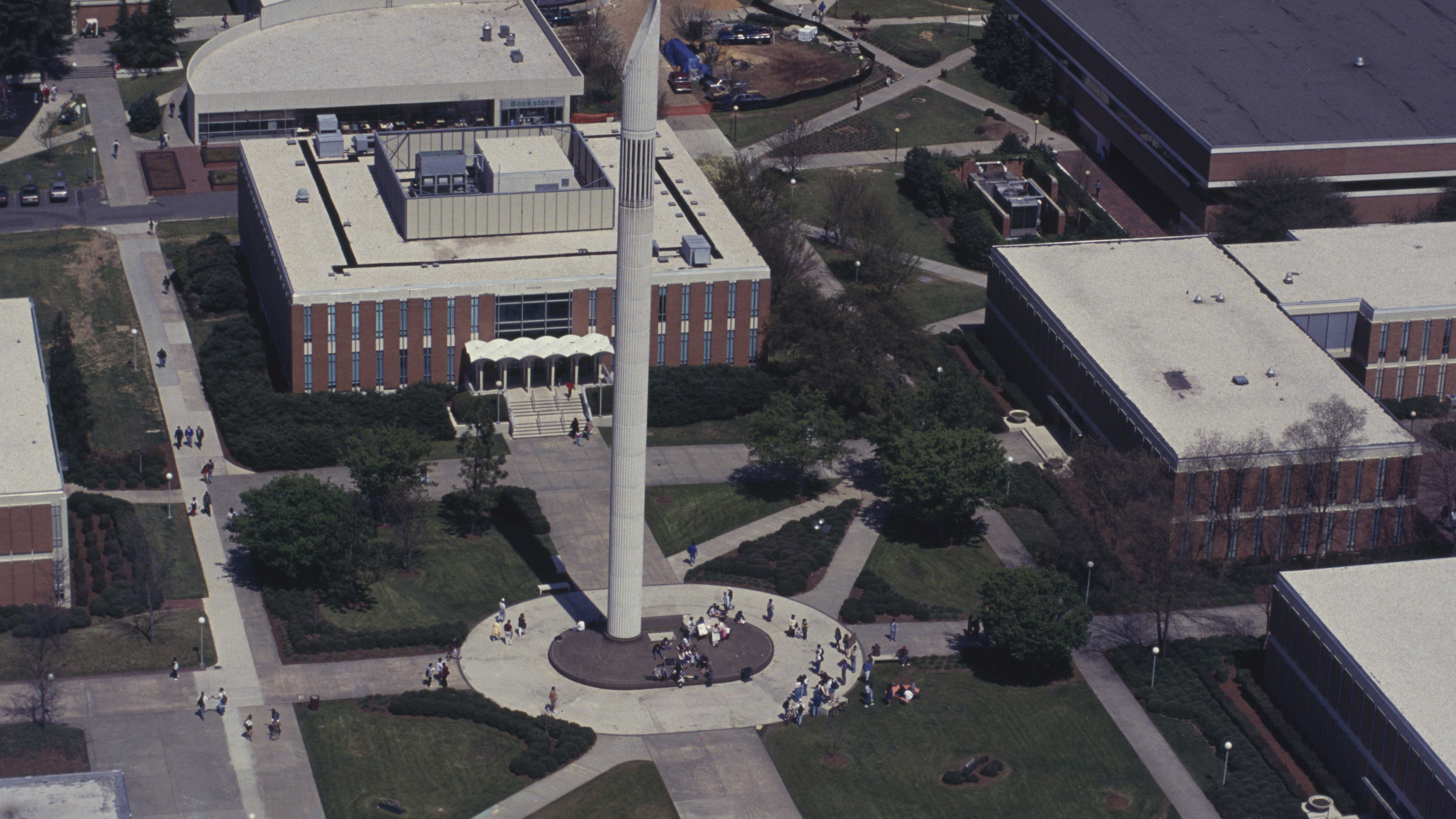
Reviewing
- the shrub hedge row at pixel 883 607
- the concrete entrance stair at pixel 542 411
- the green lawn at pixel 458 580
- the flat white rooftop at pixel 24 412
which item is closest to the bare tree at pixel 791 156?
the concrete entrance stair at pixel 542 411

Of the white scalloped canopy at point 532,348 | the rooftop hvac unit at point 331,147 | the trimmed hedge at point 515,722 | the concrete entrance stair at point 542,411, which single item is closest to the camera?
the trimmed hedge at point 515,722

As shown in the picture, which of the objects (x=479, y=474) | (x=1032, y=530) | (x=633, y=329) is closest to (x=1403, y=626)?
(x=1032, y=530)

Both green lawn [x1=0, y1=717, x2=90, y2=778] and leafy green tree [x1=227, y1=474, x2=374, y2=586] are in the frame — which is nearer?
green lawn [x1=0, y1=717, x2=90, y2=778]

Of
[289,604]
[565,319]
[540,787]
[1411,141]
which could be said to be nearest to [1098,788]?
[540,787]

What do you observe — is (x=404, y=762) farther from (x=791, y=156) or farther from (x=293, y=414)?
(x=791, y=156)

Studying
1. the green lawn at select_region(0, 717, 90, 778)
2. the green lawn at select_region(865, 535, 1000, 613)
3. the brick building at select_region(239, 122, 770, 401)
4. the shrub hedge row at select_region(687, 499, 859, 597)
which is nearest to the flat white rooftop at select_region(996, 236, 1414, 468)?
the green lawn at select_region(865, 535, 1000, 613)

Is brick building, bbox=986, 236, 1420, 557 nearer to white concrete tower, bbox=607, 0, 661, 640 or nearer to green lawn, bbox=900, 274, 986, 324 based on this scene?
green lawn, bbox=900, 274, 986, 324

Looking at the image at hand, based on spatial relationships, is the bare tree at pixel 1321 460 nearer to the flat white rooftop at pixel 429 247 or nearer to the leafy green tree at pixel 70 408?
the flat white rooftop at pixel 429 247
